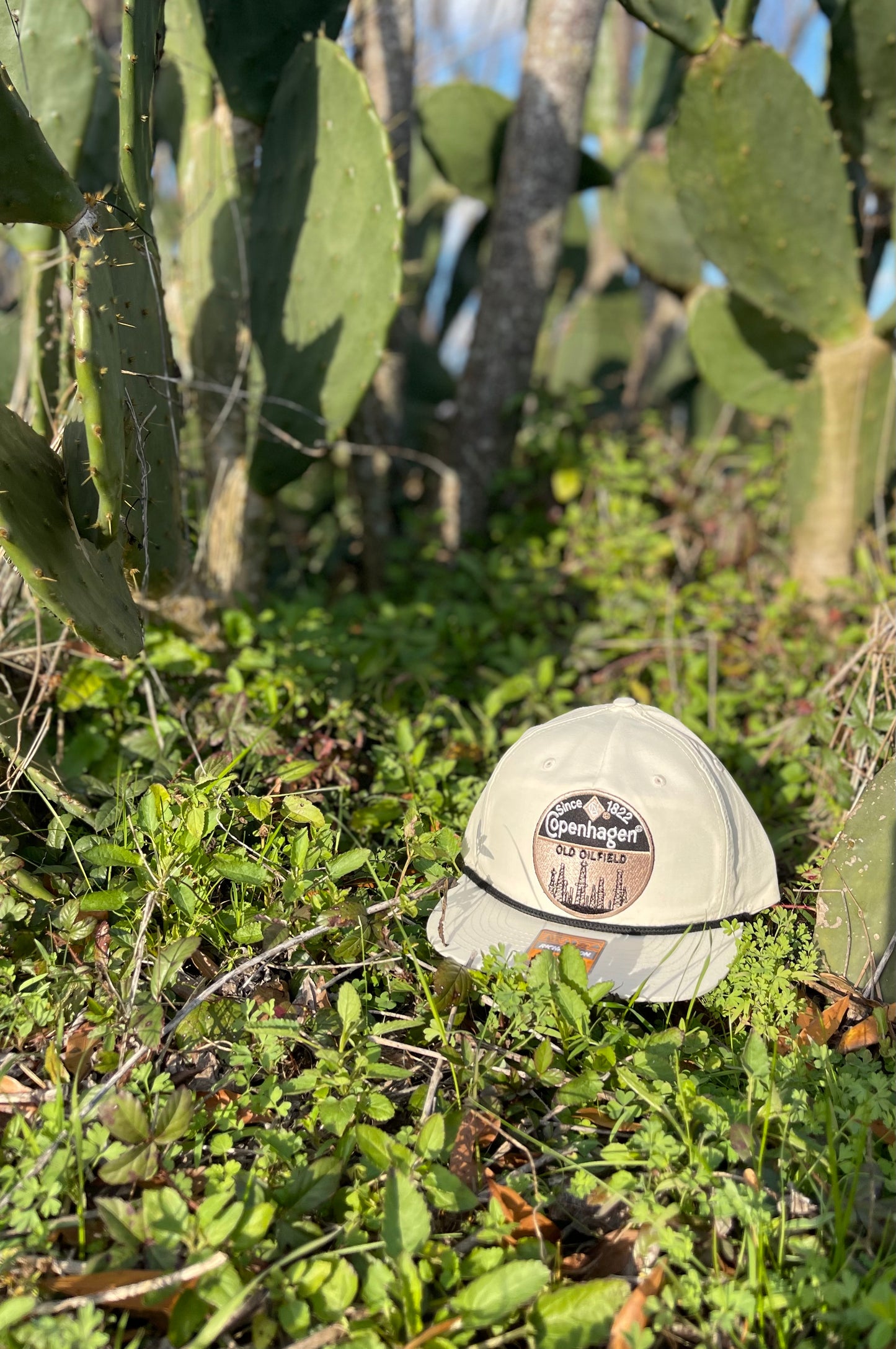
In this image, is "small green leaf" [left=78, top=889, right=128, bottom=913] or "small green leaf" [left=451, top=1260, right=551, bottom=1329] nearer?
"small green leaf" [left=451, top=1260, right=551, bottom=1329]

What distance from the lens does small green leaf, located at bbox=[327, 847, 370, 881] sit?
1.47m

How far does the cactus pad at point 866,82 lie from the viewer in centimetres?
250

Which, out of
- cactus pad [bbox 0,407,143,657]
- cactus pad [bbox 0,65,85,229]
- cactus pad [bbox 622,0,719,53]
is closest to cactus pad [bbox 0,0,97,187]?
cactus pad [bbox 0,65,85,229]

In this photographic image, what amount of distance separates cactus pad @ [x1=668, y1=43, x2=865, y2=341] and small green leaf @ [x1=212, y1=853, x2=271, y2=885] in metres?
2.31

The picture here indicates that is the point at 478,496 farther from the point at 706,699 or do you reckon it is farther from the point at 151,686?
the point at 151,686

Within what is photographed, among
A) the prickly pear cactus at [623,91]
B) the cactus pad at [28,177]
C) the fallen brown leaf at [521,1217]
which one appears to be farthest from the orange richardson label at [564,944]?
the prickly pear cactus at [623,91]

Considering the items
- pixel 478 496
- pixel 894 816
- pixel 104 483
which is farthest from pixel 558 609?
pixel 104 483

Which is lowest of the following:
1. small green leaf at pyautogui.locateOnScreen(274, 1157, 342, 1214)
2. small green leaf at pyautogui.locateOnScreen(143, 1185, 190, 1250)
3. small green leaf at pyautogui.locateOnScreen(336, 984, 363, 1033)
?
small green leaf at pyautogui.locateOnScreen(274, 1157, 342, 1214)

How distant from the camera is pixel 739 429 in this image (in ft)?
14.4

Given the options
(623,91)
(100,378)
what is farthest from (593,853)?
(623,91)

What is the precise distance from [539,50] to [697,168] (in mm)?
876

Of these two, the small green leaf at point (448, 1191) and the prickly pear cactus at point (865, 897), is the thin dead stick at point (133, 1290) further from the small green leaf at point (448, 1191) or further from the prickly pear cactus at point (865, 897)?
the prickly pear cactus at point (865, 897)

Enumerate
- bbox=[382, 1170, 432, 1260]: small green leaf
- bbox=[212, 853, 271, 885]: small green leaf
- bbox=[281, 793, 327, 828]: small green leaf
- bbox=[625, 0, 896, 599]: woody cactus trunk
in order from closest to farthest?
bbox=[382, 1170, 432, 1260]: small green leaf, bbox=[212, 853, 271, 885]: small green leaf, bbox=[281, 793, 327, 828]: small green leaf, bbox=[625, 0, 896, 599]: woody cactus trunk

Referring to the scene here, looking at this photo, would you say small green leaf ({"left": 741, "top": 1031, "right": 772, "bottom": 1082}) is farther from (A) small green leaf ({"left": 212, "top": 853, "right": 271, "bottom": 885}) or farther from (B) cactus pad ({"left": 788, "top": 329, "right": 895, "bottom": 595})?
(B) cactus pad ({"left": 788, "top": 329, "right": 895, "bottom": 595})
